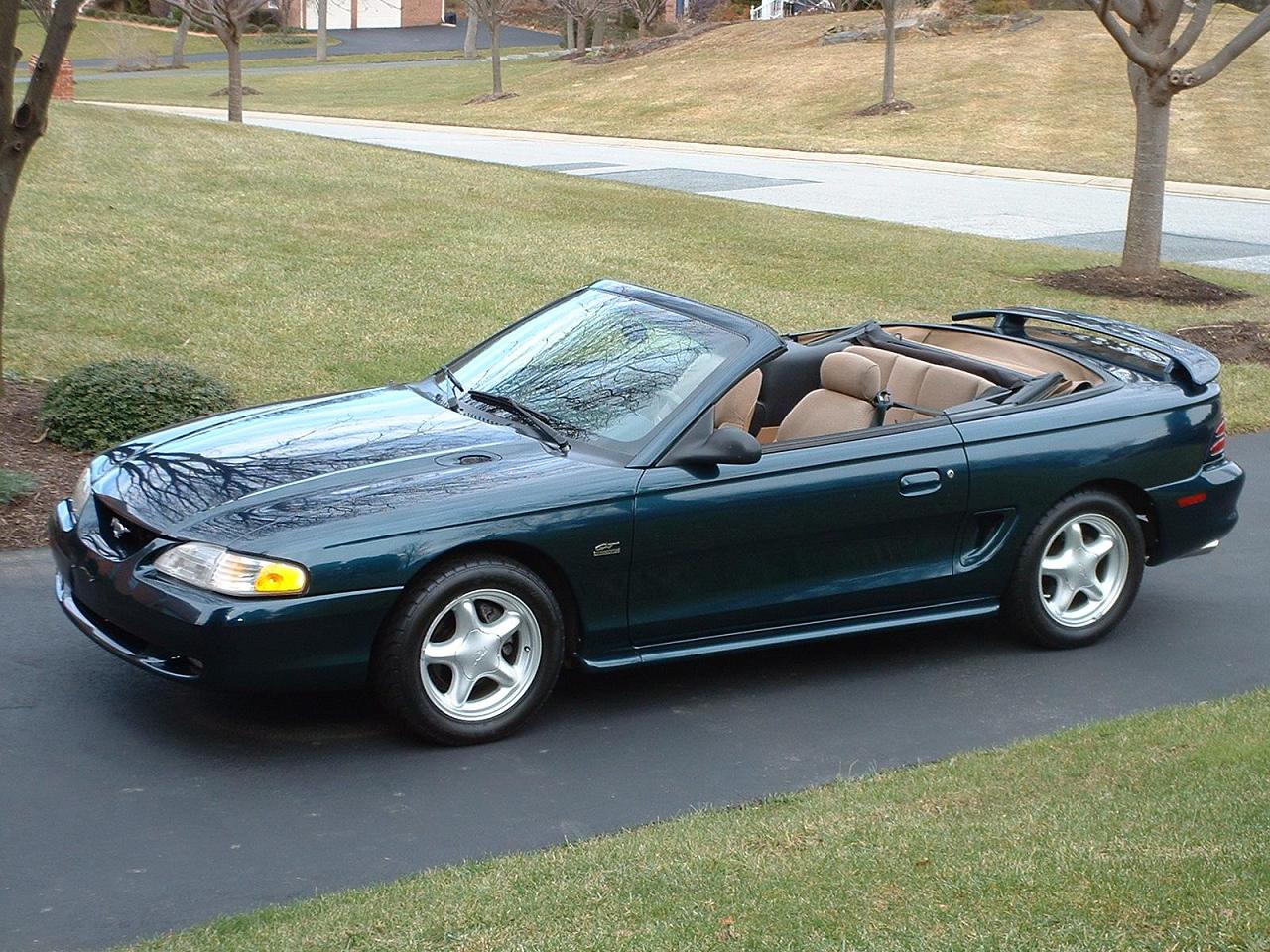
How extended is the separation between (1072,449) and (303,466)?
3077mm

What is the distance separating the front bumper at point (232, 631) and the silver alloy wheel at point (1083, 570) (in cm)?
292

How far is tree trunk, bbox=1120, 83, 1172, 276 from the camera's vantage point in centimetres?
1463

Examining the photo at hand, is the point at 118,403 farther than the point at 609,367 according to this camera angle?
Yes

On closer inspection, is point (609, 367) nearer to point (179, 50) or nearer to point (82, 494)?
point (82, 494)

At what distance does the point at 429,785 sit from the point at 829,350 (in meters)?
2.96

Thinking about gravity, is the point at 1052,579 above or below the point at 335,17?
below

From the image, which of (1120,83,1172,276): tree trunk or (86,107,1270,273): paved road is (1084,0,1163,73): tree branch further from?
(86,107,1270,273): paved road

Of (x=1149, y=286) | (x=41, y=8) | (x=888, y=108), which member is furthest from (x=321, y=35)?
(x=1149, y=286)

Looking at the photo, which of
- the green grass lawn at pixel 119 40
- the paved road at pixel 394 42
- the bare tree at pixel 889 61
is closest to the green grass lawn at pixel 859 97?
the bare tree at pixel 889 61

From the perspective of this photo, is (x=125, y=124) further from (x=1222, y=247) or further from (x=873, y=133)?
(x=873, y=133)

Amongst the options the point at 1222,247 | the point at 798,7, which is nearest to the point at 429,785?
the point at 1222,247

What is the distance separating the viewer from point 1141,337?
23.8ft

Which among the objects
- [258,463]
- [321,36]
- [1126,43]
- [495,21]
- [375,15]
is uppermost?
[375,15]

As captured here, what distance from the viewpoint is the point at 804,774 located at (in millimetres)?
5172
